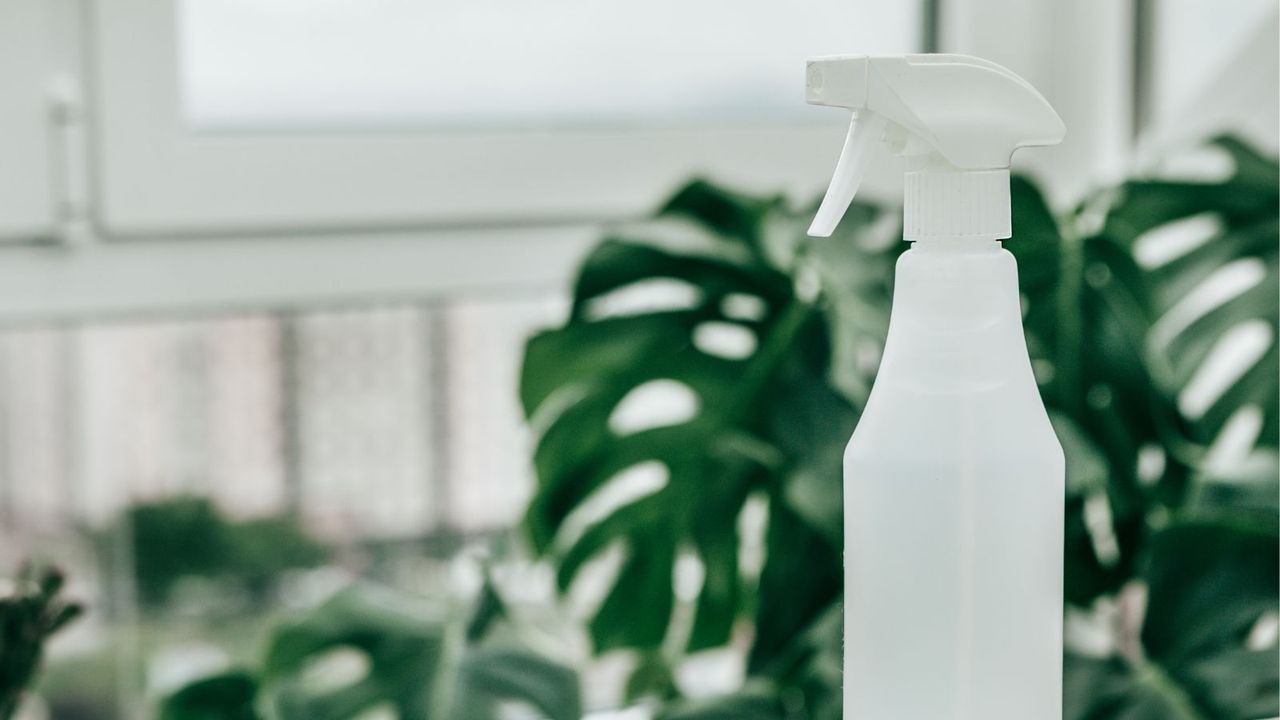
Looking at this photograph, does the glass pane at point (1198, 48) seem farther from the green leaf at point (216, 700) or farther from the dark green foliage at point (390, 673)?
the green leaf at point (216, 700)

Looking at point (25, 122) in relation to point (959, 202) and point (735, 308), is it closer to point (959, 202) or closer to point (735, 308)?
point (735, 308)

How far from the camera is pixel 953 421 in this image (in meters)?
0.46

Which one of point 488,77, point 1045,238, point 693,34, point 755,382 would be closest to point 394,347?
point 488,77

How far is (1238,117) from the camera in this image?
0.98 m

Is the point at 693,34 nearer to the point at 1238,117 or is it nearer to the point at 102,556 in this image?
the point at 1238,117

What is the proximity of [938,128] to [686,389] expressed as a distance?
0.45 meters

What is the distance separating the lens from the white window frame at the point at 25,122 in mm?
896

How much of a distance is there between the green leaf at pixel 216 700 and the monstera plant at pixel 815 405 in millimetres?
219


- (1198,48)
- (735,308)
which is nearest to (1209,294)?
(1198,48)

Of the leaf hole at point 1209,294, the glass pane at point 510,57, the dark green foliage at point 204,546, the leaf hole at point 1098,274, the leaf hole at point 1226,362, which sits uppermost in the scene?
the glass pane at point 510,57

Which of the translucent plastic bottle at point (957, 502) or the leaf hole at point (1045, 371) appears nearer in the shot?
the translucent plastic bottle at point (957, 502)

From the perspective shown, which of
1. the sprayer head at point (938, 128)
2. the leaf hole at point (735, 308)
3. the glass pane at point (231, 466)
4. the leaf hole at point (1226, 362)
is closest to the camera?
the sprayer head at point (938, 128)

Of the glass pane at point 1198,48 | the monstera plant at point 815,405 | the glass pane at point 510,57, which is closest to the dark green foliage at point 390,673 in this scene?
the monstera plant at point 815,405

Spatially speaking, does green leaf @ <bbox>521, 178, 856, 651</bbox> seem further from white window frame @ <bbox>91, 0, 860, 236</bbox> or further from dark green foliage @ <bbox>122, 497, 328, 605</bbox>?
dark green foliage @ <bbox>122, 497, 328, 605</bbox>
